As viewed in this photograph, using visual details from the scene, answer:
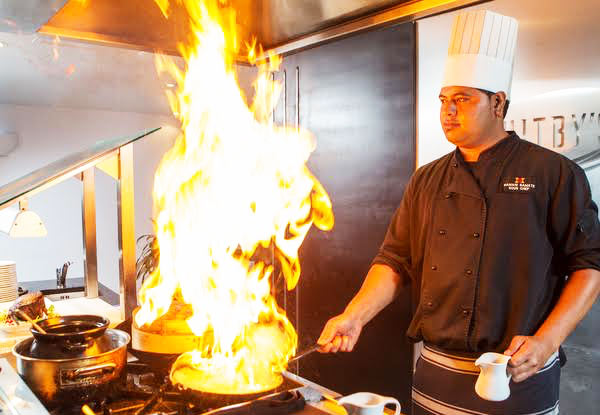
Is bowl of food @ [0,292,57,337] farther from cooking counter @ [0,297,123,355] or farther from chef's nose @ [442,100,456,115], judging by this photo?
chef's nose @ [442,100,456,115]

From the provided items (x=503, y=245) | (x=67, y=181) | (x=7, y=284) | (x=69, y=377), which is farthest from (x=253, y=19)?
(x=67, y=181)

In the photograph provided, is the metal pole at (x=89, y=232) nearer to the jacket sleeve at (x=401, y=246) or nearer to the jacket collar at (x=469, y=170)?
the jacket sleeve at (x=401, y=246)

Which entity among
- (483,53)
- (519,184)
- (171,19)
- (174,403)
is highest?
(171,19)

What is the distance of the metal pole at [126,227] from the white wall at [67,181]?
5809 millimetres

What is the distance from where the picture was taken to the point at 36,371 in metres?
1.33

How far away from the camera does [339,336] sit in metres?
1.63

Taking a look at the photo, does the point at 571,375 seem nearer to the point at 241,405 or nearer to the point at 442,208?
the point at 442,208

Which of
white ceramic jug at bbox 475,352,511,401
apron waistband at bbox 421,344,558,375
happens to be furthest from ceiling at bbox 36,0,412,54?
white ceramic jug at bbox 475,352,511,401

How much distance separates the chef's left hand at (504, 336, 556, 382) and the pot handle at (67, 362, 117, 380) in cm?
97

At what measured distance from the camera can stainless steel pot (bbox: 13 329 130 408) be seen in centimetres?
132

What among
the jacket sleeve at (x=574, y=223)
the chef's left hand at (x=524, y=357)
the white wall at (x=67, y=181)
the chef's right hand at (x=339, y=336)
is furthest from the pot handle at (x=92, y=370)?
the white wall at (x=67, y=181)

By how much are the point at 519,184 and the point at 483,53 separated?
0.46 m

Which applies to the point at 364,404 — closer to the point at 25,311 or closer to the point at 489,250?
the point at 489,250

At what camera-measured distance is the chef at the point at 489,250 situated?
1642 mm
